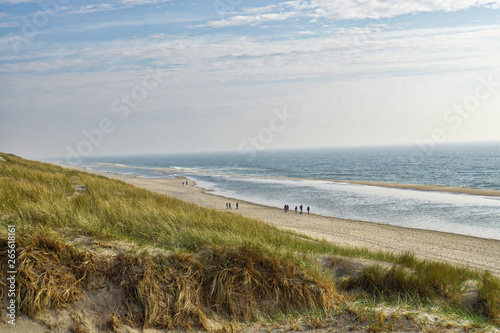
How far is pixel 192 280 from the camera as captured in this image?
192 inches

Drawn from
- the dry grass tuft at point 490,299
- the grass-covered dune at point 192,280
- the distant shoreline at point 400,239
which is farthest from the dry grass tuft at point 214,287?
the distant shoreline at point 400,239

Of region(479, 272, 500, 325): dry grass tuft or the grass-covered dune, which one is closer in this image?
the grass-covered dune

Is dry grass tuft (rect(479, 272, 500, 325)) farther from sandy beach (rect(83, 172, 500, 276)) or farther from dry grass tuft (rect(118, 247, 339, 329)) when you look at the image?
sandy beach (rect(83, 172, 500, 276))

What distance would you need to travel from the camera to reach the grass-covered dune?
4.38 m

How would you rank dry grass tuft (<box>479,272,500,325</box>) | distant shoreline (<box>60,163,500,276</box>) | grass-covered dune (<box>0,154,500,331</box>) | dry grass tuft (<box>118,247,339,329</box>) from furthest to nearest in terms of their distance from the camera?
1. distant shoreline (<box>60,163,500,276</box>)
2. dry grass tuft (<box>479,272,500,325</box>)
3. dry grass tuft (<box>118,247,339,329</box>)
4. grass-covered dune (<box>0,154,500,331</box>)

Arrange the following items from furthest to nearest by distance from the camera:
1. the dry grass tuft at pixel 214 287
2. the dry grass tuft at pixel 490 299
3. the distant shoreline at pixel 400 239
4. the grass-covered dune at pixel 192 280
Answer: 1. the distant shoreline at pixel 400 239
2. the dry grass tuft at pixel 490 299
3. the dry grass tuft at pixel 214 287
4. the grass-covered dune at pixel 192 280

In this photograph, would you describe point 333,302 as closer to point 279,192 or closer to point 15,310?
point 15,310

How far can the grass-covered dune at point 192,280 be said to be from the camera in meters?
4.38

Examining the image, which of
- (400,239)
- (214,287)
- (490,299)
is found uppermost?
(214,287)

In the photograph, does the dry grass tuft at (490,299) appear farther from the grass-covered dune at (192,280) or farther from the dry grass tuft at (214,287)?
the dry grass tuft at (214,287)

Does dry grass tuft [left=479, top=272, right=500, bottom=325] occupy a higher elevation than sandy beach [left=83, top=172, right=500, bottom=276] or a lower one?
higher

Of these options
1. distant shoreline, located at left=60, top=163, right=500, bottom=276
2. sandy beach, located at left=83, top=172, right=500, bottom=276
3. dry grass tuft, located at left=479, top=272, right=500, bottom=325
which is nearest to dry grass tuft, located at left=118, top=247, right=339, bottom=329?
dry grass tuft, located at left=479, top=272, right=500, bottom=325

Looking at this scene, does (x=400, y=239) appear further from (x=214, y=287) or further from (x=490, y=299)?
(x=214, y=287)

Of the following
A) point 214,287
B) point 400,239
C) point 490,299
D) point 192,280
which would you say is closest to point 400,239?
point 400,239
